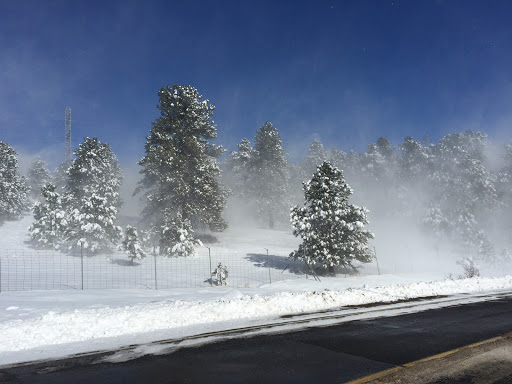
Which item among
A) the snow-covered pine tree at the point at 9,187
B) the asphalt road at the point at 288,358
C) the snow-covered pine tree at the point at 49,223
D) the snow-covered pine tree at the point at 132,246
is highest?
the snow-covered pine tree at the point at 9,187

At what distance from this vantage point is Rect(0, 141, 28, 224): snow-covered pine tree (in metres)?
42.9

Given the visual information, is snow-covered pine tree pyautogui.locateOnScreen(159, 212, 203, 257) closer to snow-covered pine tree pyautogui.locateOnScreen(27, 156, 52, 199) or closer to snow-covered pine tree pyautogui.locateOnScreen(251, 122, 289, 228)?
snow-covered pine tree pyautogui.locateOnScreen(251, 122, 289, 228)

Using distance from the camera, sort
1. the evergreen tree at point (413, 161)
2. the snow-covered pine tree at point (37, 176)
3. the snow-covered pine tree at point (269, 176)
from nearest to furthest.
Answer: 1. the snow-covered pine tree at point (269, 176)
2. the evergreen tree at point (413, 161)
3. the snow-covered pine tree at point (37, 176)

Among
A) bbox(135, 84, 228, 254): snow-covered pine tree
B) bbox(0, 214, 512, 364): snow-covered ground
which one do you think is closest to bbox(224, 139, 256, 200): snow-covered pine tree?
bbox(135, 84, 228, 254): snow-covered pine tree

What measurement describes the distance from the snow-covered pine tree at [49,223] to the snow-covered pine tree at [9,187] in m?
14.5

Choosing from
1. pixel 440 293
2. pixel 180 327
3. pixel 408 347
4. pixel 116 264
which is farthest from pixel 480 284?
pixel 116 264

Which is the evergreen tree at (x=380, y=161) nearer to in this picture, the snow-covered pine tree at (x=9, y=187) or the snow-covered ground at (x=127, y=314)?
the snow-covered ground at (x=127, y=314)

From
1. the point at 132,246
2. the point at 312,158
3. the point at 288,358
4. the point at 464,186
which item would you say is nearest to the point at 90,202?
the point at 132,246

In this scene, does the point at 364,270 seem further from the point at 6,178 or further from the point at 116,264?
the point at 6,178

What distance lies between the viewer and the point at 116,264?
2619 centimetres

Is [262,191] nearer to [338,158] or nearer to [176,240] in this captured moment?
[176,240]

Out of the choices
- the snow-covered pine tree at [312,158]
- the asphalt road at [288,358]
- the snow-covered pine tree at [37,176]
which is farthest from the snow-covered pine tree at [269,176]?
the snow-covered pine tree at [37,176]

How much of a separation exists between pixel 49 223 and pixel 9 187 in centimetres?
1955

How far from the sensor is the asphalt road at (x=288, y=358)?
4.85m
